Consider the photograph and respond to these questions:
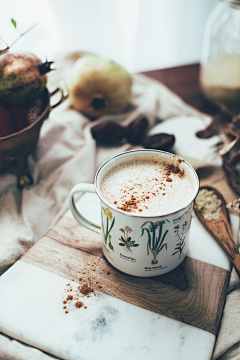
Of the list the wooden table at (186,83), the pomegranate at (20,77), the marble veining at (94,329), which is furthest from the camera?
the wooden table at (186,83)

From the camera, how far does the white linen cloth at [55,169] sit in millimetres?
727

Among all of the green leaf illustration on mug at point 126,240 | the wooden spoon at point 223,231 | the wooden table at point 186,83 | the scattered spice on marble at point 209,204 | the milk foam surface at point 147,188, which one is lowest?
the wooden spoon at point 223,231

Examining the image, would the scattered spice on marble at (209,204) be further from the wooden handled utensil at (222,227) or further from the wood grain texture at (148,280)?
the wood grain texture at (148,280)

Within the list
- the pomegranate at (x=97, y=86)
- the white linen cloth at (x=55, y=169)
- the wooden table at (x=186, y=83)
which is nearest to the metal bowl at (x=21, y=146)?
the white linen cloth at (x=55, y=169)

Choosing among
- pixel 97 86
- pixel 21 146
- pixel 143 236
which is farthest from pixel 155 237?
pixel 97 86

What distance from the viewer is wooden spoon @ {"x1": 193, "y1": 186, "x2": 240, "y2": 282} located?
658 mm

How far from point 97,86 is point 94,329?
2.60 feet

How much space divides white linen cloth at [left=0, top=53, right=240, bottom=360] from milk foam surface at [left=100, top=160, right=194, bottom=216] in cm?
26

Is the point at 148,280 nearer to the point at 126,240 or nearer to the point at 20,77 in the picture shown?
the point at 126,240

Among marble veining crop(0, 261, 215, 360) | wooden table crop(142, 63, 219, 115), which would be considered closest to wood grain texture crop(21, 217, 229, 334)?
marble veining crop(0, 261, 215, 360)

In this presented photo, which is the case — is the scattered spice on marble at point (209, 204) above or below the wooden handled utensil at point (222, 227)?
above

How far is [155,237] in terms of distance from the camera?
55 cm

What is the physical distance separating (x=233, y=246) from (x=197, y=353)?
251 millimetres

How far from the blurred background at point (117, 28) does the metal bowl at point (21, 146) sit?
25 cm
